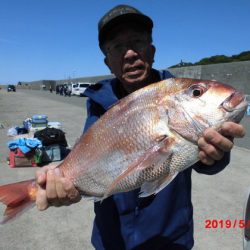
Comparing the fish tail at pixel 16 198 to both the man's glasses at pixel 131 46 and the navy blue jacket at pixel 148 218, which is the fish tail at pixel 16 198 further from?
the man's glasses at pixel 131 46

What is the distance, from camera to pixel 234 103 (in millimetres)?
1728

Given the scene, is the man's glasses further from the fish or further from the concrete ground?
the concrete ground

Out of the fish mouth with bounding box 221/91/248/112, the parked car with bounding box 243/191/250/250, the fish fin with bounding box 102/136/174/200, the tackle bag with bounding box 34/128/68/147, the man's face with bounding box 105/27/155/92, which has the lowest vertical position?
the tackle bag with bounding box 34/128/68/147

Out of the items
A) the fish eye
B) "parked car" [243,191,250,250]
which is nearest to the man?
the fish eye

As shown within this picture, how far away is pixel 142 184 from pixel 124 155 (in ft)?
0.62

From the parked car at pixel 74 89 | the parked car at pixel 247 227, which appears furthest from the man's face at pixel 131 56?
the parked car at pixel 74 89

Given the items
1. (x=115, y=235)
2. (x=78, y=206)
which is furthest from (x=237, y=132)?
(x=78, y=206)

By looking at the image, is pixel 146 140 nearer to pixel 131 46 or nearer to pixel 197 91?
pixel 197 91

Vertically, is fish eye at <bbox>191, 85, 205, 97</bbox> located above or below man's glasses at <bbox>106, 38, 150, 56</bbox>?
below

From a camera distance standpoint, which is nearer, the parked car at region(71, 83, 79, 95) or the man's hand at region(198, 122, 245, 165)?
the man's hand at region(198, 122, 245, 165)

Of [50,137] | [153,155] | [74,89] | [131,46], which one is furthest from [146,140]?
[74,89]

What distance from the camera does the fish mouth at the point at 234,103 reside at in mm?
1729

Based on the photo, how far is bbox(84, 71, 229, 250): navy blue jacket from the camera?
240 cm

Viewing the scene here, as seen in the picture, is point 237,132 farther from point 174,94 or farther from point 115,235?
point 115,235
